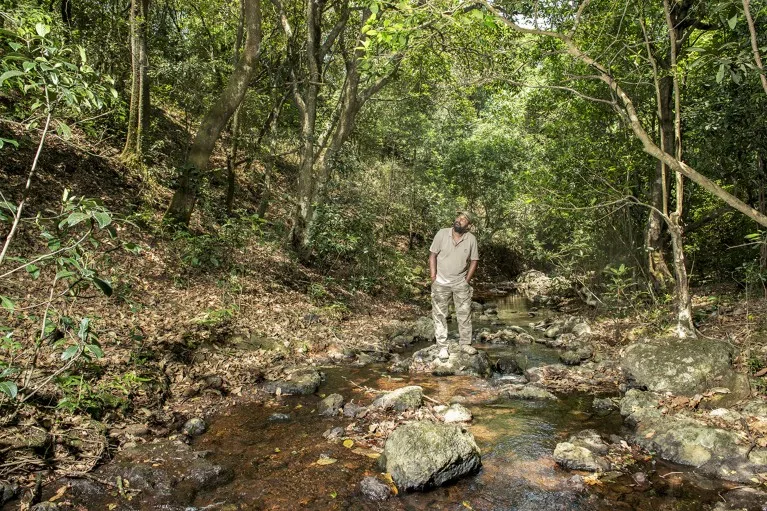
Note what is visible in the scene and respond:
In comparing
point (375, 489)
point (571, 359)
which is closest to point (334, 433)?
point (375, 489)

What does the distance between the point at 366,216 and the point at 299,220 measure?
216 centimetres

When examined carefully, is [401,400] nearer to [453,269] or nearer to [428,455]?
[428,455]

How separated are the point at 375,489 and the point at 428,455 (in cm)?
57

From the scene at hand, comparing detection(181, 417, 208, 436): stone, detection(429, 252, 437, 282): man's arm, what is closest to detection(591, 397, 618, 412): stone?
detection(429, 252, 437, 282): man's arm

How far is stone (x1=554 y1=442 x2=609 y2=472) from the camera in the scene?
15.1ft

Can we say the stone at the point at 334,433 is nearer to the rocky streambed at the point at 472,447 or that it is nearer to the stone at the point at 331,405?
the rocky streambed at the point at 472,447

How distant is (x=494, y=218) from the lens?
2333cm

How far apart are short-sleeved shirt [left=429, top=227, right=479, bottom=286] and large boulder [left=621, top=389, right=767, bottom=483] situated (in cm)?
341

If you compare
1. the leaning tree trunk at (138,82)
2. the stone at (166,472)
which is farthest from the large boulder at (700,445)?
the leaning tree trunk at (138,82)

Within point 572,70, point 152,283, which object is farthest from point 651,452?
point 572,70

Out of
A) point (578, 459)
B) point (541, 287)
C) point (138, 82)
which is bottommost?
point (541, 287)

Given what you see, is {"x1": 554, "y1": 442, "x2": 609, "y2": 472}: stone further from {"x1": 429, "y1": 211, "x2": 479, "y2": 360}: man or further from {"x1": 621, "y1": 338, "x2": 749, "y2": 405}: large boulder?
{"x1": 429, "y1": 211, "x2": 479, "y2": 360}: man

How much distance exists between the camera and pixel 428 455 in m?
4.37

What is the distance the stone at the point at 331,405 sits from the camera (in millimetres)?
6051
